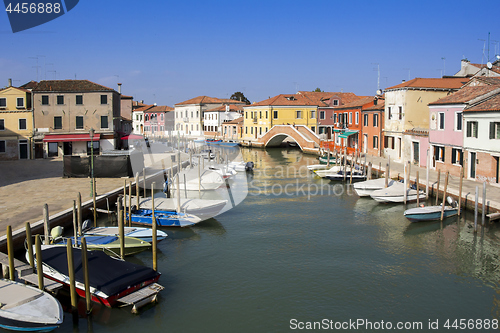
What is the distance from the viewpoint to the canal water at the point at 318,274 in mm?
10164

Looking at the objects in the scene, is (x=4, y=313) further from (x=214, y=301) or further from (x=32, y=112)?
(x=32, y=112)

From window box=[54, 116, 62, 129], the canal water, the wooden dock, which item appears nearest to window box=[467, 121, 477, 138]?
the canal water

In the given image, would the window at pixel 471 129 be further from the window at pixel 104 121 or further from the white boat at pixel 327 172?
the window at pixel 104 121

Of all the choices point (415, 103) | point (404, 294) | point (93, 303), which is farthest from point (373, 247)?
point (415, 103)

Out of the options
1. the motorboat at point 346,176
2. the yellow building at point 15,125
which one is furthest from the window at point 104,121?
the motorboat at point 346,176

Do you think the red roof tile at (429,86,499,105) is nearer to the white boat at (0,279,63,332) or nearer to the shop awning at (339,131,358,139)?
the shop awning at (339,131,358,139)

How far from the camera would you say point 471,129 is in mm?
22250

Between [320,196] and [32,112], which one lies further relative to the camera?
[32,112]

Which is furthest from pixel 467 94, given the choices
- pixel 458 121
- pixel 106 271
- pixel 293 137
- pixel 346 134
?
pixel 293 137

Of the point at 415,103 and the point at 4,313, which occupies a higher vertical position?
the point at 415,103

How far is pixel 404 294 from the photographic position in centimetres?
1139

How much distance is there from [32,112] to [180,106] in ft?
155

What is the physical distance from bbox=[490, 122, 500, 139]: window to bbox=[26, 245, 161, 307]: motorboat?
54.2ft

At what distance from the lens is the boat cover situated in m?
10.2
